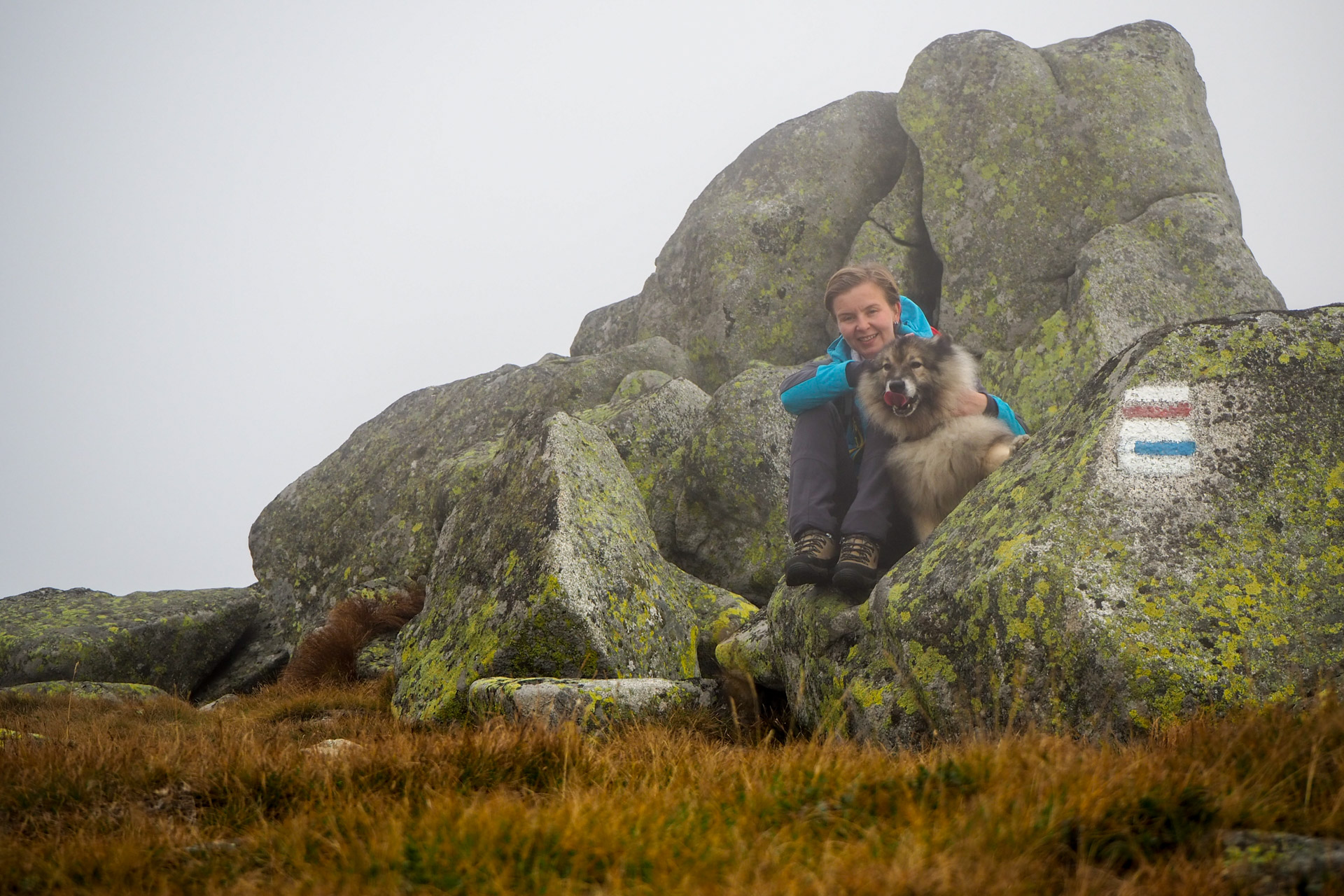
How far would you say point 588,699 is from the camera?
6.11 metres

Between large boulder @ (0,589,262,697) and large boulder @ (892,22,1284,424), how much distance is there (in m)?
14.8

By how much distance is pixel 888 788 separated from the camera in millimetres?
3250

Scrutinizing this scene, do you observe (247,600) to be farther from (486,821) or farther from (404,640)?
(486,821)

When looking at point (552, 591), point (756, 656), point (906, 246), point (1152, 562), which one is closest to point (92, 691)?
point (552, 591)

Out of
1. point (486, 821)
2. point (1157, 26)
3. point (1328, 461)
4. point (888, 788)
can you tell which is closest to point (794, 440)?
point (1328, 461)

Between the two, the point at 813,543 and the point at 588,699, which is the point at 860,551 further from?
the point at 588,699

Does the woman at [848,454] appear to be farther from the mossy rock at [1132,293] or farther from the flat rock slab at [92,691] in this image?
the flat rock slab at [92,691]

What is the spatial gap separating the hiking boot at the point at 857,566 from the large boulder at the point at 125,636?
1206cm

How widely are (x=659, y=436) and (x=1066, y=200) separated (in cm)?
849

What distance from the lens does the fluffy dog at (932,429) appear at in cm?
665

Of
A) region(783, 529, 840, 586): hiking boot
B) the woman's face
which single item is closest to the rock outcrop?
region(783, 529, 840, 586): hiking boot

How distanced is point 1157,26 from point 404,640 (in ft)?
59.5

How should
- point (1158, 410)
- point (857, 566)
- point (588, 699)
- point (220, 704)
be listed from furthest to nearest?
point (220, 704) → point (857, 566) → point (588, 699) → point (1158, 410)

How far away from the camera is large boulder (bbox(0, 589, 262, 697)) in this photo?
45.6 ft
